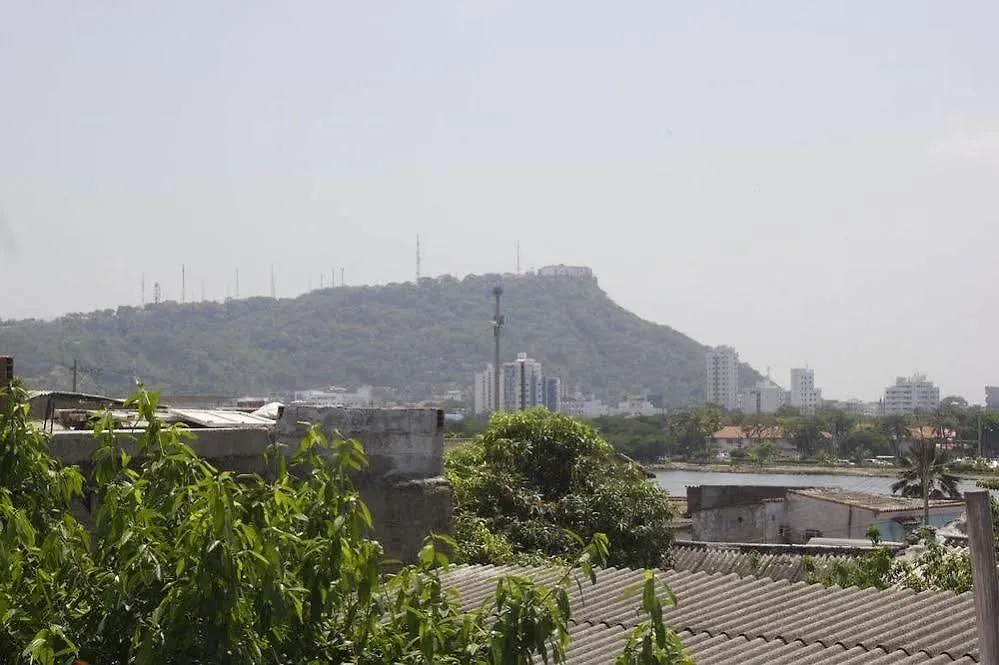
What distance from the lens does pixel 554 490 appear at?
16359mm

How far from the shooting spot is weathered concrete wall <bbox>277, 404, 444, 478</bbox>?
31.3 feet

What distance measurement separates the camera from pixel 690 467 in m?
130

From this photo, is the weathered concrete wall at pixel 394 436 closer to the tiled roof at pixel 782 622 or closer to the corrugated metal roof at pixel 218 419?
the corrugated metal roof at pixel 218 419

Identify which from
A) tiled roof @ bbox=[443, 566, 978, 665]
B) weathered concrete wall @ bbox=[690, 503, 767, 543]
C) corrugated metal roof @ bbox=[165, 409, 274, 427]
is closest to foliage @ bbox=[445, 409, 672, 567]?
corrugated metal roof @ bbox=[165, 409, 274, 427]

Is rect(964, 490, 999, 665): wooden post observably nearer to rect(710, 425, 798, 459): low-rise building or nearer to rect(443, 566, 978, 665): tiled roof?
rect(443, 566, 978, 665): tiled roof

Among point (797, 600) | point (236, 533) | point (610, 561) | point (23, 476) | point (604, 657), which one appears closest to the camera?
point (236, 533)

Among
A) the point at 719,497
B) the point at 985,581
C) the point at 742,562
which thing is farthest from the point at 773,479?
the point at 985,581

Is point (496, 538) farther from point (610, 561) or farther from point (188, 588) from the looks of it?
point (188, 588)

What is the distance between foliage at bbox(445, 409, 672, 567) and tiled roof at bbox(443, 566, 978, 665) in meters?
7.05

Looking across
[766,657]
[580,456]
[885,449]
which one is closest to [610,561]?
[580,456]

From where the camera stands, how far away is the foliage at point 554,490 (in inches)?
599

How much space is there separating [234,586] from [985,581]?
325 centimetres

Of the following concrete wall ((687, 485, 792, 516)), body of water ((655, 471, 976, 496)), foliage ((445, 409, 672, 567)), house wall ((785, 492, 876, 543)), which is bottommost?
body of water ((655, 471, 976, 496))

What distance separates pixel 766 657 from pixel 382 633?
9.22ft
